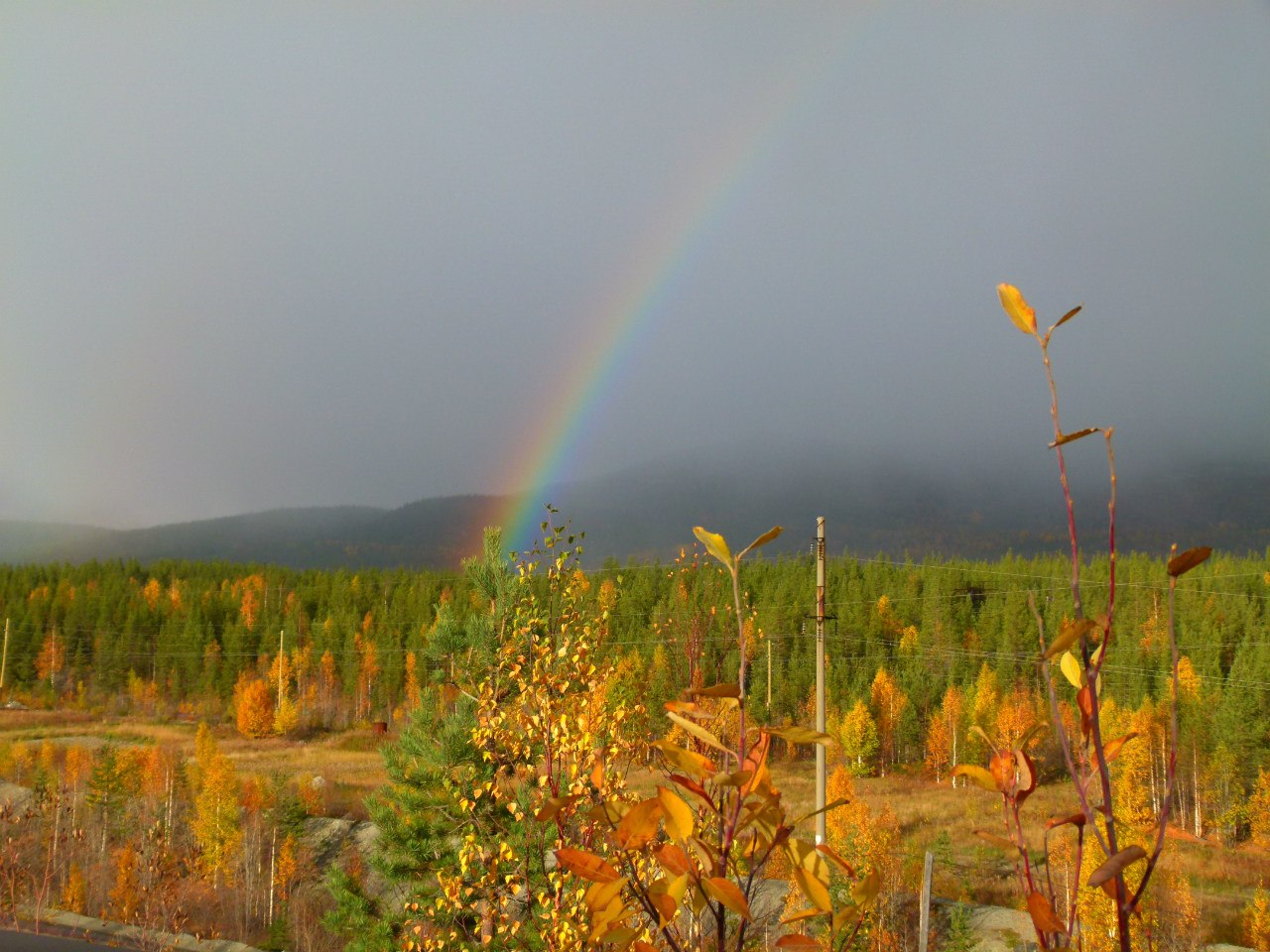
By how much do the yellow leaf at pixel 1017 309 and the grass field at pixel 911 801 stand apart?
2108 cm

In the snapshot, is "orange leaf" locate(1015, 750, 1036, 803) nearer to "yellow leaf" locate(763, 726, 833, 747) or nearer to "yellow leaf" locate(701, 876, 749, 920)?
"yellow leaf" locate(763, 726, 833, 747)

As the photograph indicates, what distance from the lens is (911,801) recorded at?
142 feet

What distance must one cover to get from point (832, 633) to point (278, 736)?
35.5 metres

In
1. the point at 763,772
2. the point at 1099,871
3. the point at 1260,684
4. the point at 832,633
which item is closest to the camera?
the point at 1099,871

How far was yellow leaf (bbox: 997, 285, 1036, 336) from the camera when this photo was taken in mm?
1259

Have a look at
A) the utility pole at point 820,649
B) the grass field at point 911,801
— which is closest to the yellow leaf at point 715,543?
the utility pole at point 820,649

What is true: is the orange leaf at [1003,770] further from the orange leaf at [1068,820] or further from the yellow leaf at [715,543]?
the yellow leaf at [715,543]

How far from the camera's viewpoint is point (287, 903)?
2141cm

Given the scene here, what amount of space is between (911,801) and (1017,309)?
45853 millimetres

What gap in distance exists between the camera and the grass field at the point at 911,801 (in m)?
29.3

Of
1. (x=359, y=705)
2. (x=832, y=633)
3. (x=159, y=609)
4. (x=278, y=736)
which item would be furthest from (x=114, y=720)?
(x=832, y=633)

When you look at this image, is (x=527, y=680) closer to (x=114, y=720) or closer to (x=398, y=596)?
(x=114, y=720)

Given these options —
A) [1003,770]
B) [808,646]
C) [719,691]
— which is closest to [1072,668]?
[1003,770]

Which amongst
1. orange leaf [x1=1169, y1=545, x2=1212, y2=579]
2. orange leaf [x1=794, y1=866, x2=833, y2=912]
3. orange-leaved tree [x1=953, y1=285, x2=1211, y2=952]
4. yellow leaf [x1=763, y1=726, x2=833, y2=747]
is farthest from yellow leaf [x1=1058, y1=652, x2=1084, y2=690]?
orange leaf [x1=794, y1=866, x2=833, y2=912]
